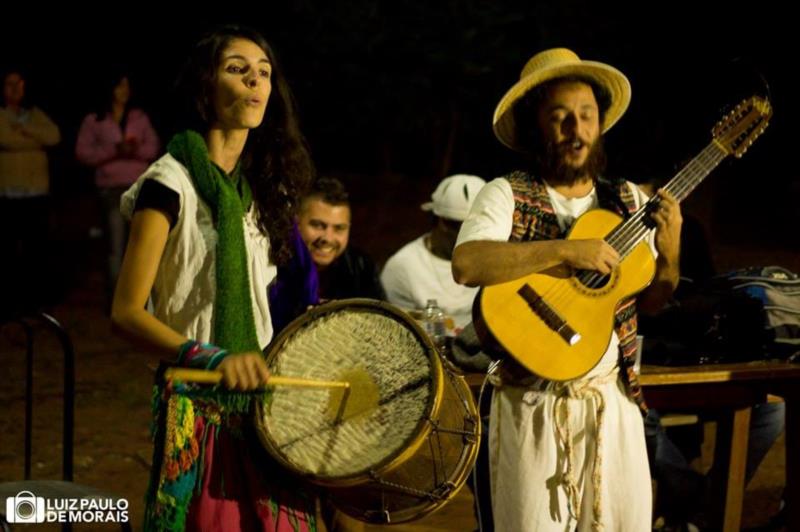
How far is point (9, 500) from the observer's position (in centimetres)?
345

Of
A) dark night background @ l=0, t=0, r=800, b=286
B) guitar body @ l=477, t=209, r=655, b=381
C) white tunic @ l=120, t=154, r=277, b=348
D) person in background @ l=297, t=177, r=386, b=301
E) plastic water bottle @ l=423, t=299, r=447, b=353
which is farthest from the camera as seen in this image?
dark night background @ l=0, t=0, r=800, b=286

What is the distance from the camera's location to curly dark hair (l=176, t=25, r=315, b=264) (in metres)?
2.82

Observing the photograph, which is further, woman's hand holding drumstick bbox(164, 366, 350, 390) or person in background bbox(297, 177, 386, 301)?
person in background bbox(297, 177, 386, 301)

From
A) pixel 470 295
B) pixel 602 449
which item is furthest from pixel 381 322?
pixel 470 295

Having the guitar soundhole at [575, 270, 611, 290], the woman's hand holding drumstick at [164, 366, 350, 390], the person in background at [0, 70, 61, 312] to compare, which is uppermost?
the person in background at [0, 70, 61, 312]

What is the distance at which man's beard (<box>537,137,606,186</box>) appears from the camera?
3.35m

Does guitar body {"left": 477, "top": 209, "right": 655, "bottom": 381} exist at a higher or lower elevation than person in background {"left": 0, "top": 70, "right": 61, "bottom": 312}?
lower

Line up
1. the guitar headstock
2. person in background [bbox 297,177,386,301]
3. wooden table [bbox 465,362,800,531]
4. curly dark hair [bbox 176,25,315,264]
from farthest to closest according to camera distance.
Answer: person in background [bbox 297,177,386,301] → wooden table [bbox 465,362,800,531] → the guitar headstock → curly dark hair [bbox 176,25,315,264]

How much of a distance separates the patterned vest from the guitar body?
58 millimetres

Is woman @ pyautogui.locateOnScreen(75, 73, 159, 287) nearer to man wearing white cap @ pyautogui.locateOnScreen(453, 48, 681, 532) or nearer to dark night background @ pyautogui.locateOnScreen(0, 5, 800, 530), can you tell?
dark night background @ pyautogui.locateOnScreen(0, 5, 800, 530)

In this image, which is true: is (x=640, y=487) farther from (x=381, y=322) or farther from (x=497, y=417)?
(x=381, y=322)

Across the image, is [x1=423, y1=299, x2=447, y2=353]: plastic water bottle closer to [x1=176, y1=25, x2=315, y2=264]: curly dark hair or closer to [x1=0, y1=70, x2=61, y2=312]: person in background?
[x1=176, y1=25, x2=315, y2=264]: curly dark hair

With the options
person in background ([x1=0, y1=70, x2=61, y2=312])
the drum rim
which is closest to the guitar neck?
the drum rim

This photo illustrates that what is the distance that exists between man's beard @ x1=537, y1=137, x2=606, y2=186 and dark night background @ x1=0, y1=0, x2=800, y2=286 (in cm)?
1304
